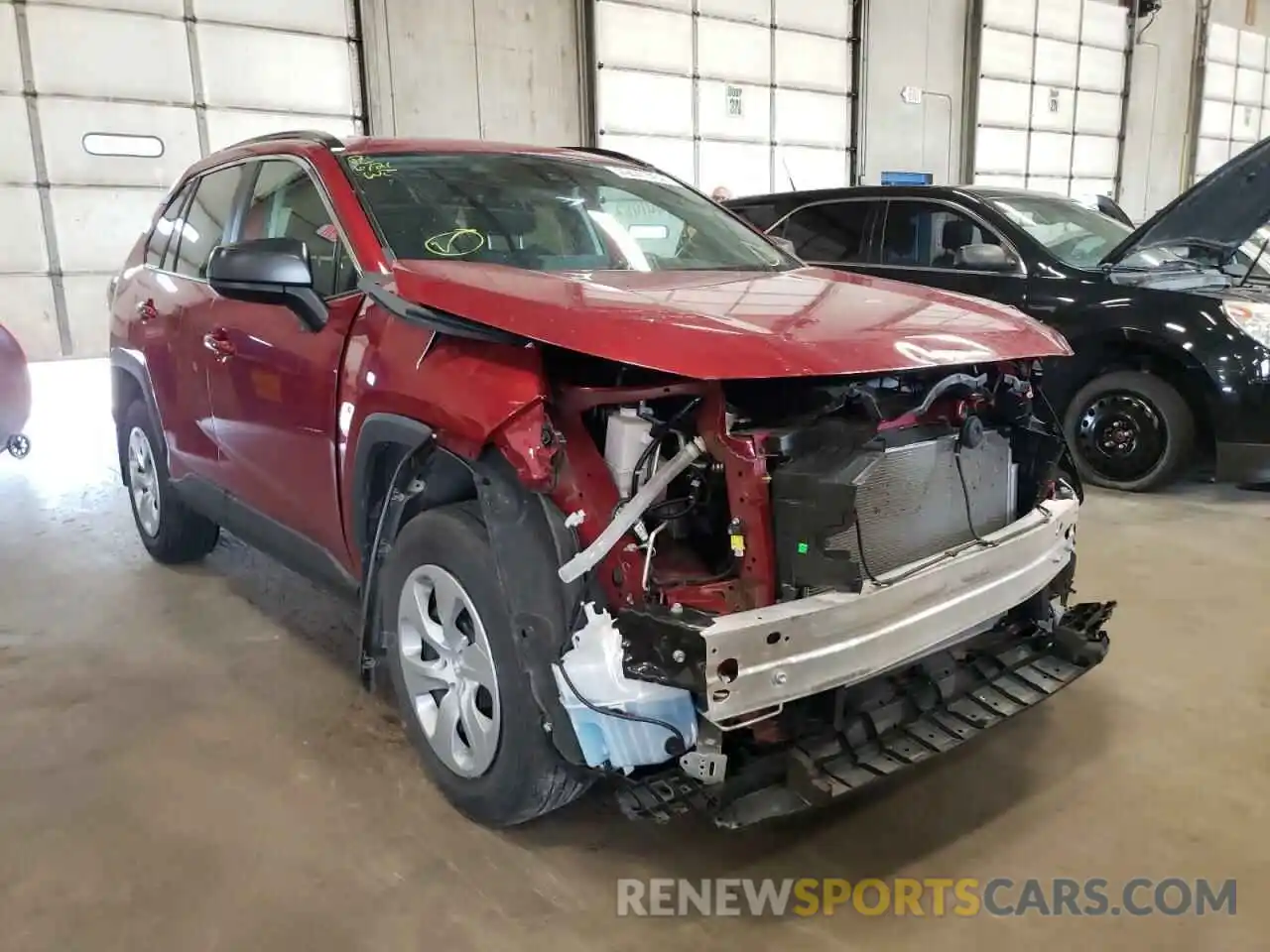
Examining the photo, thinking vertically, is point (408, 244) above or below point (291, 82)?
below

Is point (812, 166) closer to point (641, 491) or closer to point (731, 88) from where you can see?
point (731, 88)

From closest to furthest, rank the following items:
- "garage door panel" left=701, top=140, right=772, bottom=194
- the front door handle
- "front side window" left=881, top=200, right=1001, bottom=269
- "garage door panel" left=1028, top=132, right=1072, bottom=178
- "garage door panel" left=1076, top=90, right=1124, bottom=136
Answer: the front door handle
"front side window" left=881, top=200, right=1001, bottom=269
"garage door panel" left=701, top=140, right=772, bottom=194
"garage door panel" left=1028, top=132, right=1072, bottom=178
"garage door panel" left=1076, top=90, right=1124, bottom=136

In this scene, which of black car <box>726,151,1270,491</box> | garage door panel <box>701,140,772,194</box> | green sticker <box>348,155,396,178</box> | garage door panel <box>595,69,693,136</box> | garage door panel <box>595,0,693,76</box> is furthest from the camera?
garage door panel <box>701,140,772,194</box>

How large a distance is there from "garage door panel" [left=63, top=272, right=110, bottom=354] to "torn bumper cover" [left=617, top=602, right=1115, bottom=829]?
7149mm

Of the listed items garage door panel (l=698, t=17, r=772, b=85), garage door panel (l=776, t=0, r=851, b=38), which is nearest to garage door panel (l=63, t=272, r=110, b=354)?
garage door panel (l=698, t=17, r=772, b=85)

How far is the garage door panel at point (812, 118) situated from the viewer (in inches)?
430

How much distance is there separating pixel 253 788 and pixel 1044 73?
14.1 meters

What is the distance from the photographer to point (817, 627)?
6.00 ft

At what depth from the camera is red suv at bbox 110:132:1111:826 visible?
1.87m

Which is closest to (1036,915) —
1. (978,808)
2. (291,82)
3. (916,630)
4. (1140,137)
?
(978,808)

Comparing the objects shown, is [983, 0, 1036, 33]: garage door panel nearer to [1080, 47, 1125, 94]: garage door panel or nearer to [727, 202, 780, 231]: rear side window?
[1080, 47, 1125, 94]: garage door panel

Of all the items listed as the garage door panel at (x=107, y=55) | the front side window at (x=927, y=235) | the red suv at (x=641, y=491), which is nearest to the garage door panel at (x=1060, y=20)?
the front side window at (x=927, y=235)

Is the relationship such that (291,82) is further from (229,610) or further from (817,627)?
(817,627)

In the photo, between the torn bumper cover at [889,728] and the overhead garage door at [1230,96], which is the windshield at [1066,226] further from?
the overhead garage door at [1230,96]
